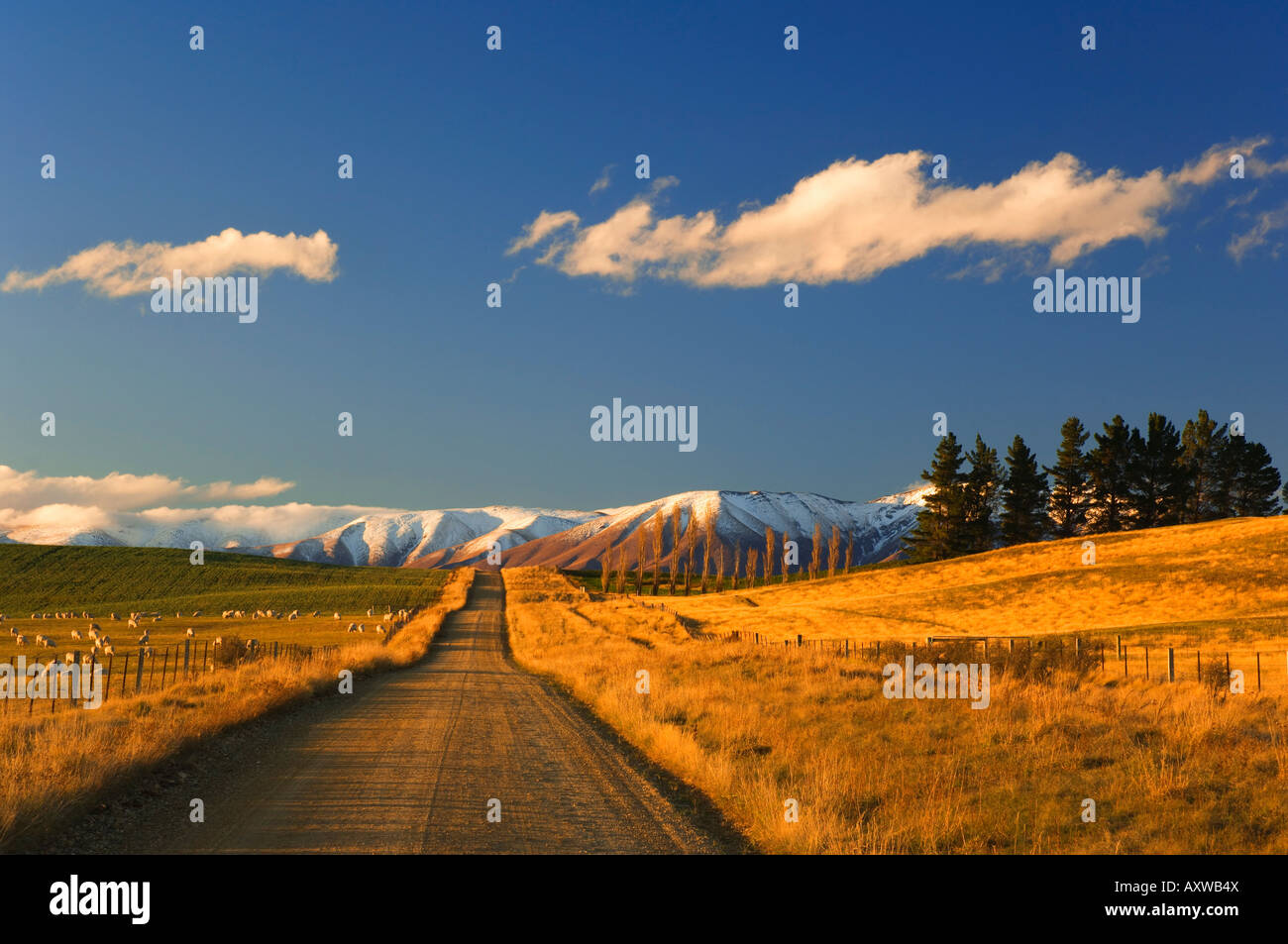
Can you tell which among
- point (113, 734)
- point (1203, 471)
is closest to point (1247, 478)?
point (1203, 471)

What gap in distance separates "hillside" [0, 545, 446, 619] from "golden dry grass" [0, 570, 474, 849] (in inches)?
2808

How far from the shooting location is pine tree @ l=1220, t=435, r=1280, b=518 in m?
98.2

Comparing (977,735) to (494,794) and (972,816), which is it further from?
(494,794)

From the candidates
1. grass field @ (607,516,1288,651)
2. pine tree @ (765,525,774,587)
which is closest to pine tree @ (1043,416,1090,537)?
grass field @ (607,516,1288,651)

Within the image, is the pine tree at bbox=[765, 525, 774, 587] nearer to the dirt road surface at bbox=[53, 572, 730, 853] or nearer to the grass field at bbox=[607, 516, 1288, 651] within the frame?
the grass field at bbox=[607, 516, 1288, 651]

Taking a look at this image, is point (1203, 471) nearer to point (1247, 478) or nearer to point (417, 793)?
point (1247, 478)

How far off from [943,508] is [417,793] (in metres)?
103

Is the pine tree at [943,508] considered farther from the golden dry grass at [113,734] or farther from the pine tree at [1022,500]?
the golden dry grass at [113,734]

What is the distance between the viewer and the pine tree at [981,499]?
103m

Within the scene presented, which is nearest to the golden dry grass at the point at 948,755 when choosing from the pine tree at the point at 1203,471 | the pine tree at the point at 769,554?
the pine tree at the point at 1203,471
